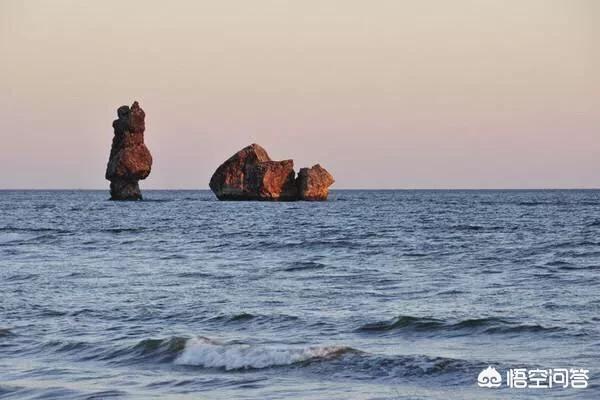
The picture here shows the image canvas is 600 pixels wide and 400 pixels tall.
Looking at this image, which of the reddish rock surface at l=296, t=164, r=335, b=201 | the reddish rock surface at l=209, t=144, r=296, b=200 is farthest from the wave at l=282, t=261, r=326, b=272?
the reddish rock surface at l=296, t=164, r=335, b=201

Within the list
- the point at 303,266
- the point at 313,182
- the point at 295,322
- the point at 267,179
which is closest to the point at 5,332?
the point at 295,322

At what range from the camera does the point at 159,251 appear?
36.0 m

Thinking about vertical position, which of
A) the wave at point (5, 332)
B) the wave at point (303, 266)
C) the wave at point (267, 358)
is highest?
the wave at point (303, 266)

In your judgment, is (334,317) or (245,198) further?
(245,198)

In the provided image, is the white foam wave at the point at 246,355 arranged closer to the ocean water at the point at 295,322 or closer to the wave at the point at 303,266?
the ocean water at the point at 295,322

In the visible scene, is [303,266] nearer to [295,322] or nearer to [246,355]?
[295,322]

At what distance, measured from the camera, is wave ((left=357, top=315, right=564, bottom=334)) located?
53.4ft

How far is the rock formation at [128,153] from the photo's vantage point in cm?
11506

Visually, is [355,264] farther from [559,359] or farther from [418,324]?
[559,359]

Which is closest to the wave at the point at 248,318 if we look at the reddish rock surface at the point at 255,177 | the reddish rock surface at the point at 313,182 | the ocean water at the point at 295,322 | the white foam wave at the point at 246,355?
the ocean water at the point at 295,322

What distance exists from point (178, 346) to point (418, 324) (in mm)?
4478

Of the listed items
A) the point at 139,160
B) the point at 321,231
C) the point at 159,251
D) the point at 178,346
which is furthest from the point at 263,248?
the point at 139,160

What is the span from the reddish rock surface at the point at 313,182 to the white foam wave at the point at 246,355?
104 meters

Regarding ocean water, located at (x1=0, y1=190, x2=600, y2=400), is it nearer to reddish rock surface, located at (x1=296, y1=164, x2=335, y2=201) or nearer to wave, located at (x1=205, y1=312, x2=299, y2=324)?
wave, located at (x1=205, y1=312, x2=299, y2=324)
